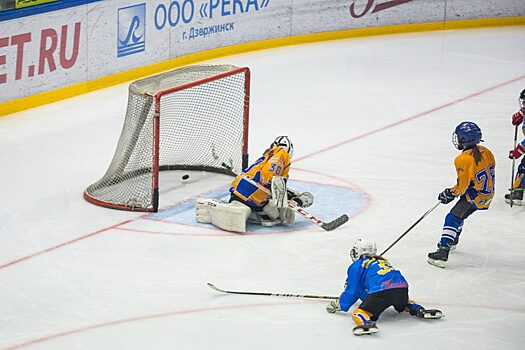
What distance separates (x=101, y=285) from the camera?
22.9ft

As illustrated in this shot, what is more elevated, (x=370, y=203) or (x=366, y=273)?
(x=366, y=273)

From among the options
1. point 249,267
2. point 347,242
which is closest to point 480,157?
point 347,242

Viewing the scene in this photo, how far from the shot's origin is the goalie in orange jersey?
7.97m

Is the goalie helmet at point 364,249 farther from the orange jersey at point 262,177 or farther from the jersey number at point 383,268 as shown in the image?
the orange jersey at point 262,177

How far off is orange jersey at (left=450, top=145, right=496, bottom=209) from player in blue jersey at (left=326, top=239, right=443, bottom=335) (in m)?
1.16

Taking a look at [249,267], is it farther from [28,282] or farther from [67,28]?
[67,28]

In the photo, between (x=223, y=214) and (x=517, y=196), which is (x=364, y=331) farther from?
(x=517, y=196)

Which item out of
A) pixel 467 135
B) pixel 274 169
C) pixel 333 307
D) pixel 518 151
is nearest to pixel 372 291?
pixel 333 307

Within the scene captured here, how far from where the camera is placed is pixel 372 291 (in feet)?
20.4

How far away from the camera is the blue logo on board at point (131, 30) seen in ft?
42.0

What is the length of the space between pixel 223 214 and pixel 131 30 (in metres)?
5.46

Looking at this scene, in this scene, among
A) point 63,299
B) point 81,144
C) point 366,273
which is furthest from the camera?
point 81,144

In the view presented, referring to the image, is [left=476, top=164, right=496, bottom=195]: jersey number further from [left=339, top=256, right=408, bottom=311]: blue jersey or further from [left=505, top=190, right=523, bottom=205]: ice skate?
[left=505, top=190, right=523, bottom=205]: ice skate

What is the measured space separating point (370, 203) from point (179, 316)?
9.37 feet
